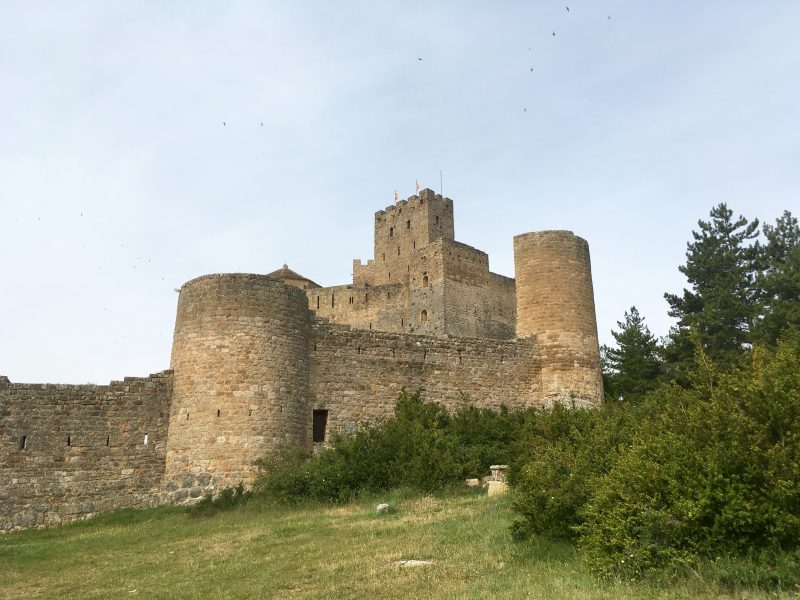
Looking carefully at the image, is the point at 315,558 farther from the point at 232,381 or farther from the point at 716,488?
the point at 232,381

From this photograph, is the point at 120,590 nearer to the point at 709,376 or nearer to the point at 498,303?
the point at 709,376

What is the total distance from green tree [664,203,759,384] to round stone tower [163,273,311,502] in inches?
502

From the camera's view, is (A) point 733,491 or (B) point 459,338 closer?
(A) point 733,491

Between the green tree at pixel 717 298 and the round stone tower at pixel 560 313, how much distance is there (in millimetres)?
3829

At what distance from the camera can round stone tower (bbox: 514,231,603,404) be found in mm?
21719

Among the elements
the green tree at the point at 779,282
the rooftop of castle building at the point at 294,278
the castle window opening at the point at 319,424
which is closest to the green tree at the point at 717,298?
the green tree at the point at 779,282

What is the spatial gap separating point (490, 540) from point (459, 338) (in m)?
12.0

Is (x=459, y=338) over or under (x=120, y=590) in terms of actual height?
over

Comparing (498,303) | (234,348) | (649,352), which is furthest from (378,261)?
(234,348)

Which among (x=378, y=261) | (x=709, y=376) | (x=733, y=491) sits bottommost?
(x=733, y=491)

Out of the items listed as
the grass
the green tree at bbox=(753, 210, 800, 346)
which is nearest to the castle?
the grass

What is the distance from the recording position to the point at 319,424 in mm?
19500

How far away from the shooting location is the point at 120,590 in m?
9.88

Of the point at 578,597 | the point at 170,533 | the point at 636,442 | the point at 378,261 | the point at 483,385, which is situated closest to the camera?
the point at 578,597
